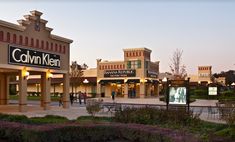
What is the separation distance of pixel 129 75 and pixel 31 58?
114ft

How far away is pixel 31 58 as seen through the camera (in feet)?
91.7

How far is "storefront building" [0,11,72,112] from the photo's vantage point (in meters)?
25.6

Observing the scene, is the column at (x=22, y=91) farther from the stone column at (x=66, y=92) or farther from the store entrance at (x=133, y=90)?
the store entrance at (x=133, y=90)

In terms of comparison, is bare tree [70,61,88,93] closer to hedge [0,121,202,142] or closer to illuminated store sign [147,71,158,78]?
illuminated store sign [147,71,158,78]

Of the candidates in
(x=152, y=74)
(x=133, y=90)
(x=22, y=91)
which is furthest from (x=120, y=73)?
(x=22, y=91)

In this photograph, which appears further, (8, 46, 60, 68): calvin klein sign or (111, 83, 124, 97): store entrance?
(111, 83, 124, 97): store entrance

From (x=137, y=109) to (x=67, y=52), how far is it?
1869 cm

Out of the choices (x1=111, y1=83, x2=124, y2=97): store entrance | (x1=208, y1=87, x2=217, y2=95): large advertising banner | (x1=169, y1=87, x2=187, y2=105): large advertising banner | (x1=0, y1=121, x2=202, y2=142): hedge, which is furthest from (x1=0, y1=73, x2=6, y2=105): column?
(x1=111, y1=83, x2=124, y2=97): store entrance

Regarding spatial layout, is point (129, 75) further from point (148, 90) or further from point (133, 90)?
point (148, 90)

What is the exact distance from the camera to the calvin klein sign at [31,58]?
85.4 feet

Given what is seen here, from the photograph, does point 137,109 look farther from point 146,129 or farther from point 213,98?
point 213,98

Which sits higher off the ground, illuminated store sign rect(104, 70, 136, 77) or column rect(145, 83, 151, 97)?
illuminated store sign rect(104, 70, 136, 77)

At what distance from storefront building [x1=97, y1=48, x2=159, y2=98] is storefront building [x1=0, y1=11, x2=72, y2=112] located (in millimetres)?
28550

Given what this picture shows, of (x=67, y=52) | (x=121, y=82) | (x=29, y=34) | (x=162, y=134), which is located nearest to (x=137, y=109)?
(x=162, y=134)
